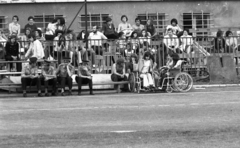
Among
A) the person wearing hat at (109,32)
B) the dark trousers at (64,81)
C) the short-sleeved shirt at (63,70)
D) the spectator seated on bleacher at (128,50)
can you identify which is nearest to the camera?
the dark trousers at (64,81)

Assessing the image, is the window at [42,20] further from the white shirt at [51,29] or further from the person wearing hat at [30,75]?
the person wearing hat at [30,75]

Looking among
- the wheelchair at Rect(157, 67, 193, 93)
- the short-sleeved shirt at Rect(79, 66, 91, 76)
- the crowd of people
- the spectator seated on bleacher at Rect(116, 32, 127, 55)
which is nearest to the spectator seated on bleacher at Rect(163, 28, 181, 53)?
the crowd of people

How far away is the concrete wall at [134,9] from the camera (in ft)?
87.7

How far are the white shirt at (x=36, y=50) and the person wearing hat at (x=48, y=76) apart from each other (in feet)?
4.14

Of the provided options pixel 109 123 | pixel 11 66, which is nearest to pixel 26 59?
pixel 11 66

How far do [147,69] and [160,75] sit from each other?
17.8 inches

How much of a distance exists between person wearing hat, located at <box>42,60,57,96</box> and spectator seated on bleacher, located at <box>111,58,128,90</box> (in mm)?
1956

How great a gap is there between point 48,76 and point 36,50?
1.71 metres

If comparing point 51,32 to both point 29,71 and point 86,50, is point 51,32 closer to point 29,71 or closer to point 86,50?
point 86,50

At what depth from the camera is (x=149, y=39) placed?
20453 mm

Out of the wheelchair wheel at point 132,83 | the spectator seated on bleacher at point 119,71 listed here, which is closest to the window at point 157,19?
the spectator seated on bleacher at point 119,71

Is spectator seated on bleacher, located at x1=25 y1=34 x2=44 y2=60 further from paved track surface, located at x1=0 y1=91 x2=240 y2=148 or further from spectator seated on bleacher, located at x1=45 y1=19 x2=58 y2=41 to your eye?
paved track surface, located at x1=0 y1=91 x2=240 y2=148

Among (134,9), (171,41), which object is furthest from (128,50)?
(134,9)

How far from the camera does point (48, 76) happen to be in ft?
59.3
